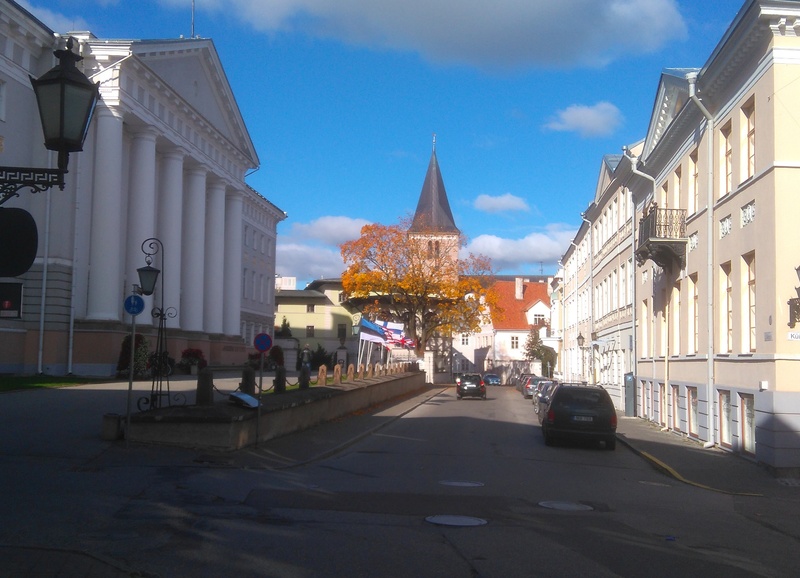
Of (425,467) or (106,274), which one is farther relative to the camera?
(106,274)

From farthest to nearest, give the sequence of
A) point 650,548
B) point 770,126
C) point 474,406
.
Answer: point 474,406
point 770,126
point 650,548

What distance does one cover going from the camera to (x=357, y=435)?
21.5 metres

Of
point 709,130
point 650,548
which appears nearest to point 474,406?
point 709,130

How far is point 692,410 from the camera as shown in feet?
73.9

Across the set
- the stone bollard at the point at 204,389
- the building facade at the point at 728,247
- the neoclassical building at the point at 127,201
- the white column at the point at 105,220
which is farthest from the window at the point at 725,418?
the white column at the point at 105,220

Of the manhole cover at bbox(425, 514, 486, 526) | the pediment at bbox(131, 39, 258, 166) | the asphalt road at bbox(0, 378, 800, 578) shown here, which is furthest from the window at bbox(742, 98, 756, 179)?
the pediment at bbox(131, 39, 258, 166)

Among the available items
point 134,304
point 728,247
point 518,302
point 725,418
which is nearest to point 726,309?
point 728,247

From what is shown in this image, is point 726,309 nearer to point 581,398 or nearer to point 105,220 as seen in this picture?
point 581,398

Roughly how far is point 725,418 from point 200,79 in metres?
35.8

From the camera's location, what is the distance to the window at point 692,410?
875 inches

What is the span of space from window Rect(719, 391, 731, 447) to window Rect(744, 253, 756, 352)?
1.93 meters

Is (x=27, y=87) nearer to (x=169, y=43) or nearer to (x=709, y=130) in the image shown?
(x=169, y=43)

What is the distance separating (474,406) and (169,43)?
23520 mm

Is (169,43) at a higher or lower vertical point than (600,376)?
higher
